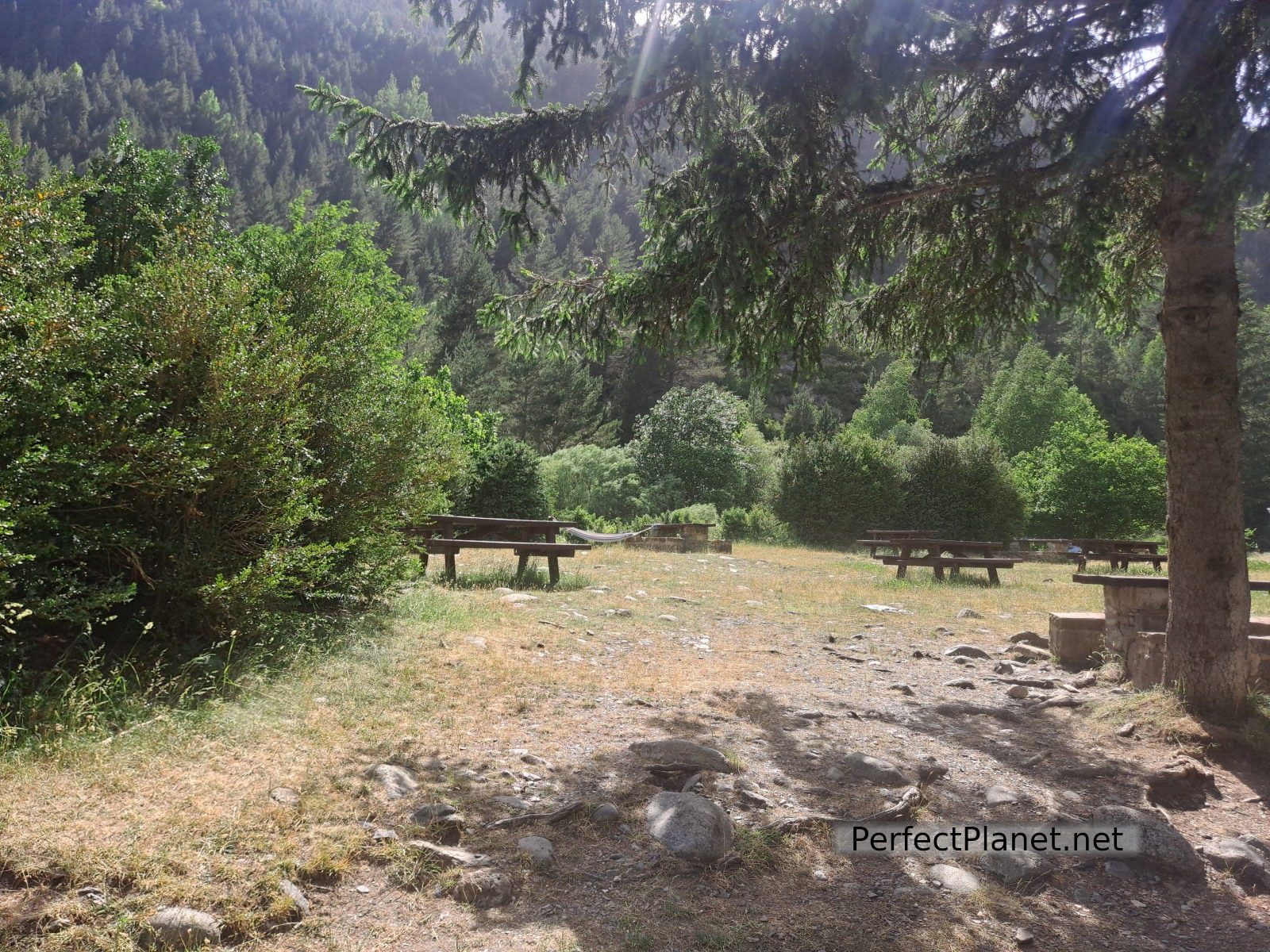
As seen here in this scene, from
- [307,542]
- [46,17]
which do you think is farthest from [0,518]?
[46,17]

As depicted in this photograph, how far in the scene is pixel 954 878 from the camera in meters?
2.75

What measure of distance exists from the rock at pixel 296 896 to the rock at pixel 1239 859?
338 cm

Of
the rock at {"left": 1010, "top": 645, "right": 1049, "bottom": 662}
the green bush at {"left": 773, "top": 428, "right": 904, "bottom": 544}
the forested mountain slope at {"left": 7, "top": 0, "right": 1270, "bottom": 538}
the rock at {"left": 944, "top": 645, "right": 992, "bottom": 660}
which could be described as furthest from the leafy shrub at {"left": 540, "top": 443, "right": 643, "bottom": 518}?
the rock at {"left": 1010, "top": 645, "right": 1049, "bottom": 662}

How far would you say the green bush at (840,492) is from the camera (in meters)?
23.9

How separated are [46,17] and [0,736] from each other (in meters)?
151

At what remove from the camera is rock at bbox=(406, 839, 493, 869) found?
2727mm

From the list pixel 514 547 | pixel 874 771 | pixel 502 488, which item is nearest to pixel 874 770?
pixel 874 771

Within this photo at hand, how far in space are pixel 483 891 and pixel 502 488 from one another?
1410 cm

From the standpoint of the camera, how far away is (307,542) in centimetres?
575

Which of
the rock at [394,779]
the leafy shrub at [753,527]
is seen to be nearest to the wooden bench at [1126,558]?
the leafy shrub at [753,527]

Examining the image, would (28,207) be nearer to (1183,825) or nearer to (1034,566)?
(1183,825)

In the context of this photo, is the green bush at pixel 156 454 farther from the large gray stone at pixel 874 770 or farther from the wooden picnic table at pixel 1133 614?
the wooden picnic table at pixel 1133 614

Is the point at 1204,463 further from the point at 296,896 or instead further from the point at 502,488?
the point at 502,488

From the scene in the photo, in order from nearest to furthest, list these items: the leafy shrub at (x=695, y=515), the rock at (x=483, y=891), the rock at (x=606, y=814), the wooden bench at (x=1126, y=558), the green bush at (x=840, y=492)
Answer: the rock at (x=483, y=891) → the rock at (x=606, y=814) → the wooden bench at (x=1126, y=558) → the green bush at (x=840, y=492) → the leafy shrub at (x=695, y=515)
